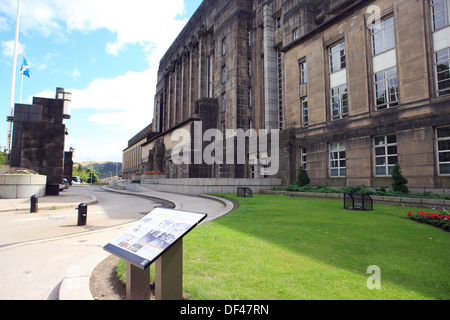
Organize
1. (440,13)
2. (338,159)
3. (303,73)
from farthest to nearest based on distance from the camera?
(303,73) < (338,159) < (440,13)

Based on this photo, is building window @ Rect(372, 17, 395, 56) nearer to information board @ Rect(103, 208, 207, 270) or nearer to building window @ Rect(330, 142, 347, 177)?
building window @ Rect(330, 142, 347, 177)

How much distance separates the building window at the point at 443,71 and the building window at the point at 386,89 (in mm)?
2521

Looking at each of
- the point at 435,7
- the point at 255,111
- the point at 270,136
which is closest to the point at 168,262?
the point at 435,7

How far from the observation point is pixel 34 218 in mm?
12469

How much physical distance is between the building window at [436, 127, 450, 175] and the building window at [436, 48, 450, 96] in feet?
7.46

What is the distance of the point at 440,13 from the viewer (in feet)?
54.8

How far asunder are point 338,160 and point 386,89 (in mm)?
6224

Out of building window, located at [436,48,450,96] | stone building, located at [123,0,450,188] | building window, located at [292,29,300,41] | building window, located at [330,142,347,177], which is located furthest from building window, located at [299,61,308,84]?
building window, located at [436,48,450,96]

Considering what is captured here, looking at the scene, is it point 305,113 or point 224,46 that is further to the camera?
point 224,46

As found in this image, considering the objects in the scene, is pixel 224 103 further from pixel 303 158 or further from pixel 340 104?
pixel 340 104

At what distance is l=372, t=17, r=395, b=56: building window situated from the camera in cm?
1941

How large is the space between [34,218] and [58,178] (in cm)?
1512

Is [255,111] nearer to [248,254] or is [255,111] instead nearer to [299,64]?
[299,64]

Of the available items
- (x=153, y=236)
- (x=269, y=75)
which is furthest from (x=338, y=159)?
(x=153, y=236)
